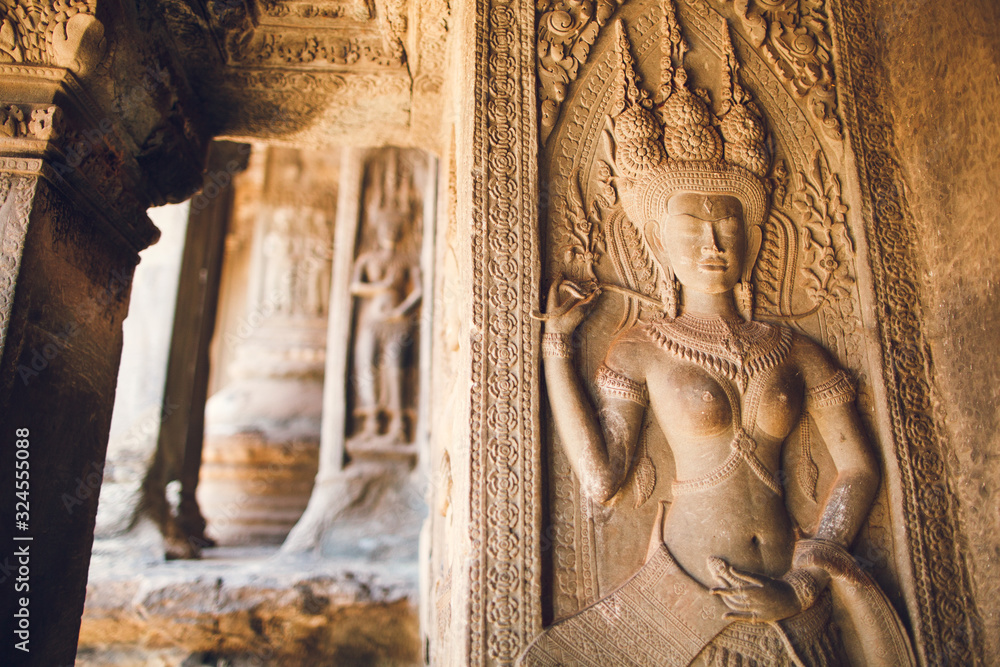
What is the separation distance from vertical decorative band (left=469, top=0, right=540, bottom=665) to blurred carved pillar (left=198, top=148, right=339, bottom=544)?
640cm

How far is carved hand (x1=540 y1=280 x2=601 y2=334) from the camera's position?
252 cm

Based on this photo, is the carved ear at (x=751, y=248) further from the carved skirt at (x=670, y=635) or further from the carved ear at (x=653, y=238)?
the carved skirt at (x=670, y=635)

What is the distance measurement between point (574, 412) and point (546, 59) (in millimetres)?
1562

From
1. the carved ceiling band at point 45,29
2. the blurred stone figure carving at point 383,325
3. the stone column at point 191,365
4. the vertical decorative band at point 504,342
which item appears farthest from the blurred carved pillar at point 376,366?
the carved ceiling band at point 45,29

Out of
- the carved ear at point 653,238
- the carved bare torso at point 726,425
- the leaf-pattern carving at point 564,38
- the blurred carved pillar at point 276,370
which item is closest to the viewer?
the carved bare torso at point 726,425

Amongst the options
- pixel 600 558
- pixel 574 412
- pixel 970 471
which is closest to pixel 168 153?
pixel 574 412

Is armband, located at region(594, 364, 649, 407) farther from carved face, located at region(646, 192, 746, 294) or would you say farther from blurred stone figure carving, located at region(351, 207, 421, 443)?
blurred stone figure carving, located at region(351, 207, 421, 443)

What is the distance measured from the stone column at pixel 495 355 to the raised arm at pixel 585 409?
0.09 m

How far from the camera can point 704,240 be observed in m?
2.60

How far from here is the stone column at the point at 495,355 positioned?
228 cm

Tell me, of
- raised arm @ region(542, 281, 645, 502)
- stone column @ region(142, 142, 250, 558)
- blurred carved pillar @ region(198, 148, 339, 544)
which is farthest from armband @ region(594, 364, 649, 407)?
blurred carved pillar @ region(198, 148, 339, 544)

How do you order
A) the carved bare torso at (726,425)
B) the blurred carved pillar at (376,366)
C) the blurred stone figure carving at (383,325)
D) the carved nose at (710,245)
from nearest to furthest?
the carved bare torso at (726,425), the carved nose at (710,245), the blurred carved pillar at (376,366), the blurred stone figure carving at (383,325)

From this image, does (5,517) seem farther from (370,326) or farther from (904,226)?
(370,326)

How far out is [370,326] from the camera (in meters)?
7.62
